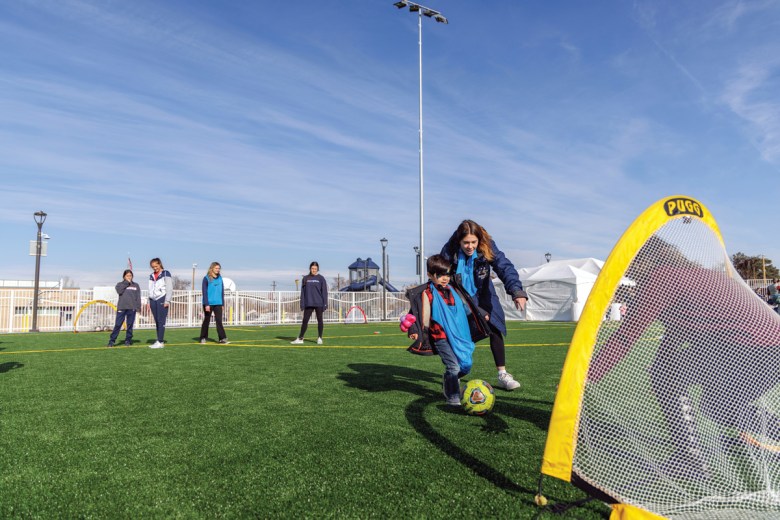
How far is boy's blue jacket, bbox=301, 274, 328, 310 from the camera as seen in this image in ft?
42.4

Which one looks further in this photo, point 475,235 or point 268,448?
point 475,235

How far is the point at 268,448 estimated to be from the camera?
3631mm

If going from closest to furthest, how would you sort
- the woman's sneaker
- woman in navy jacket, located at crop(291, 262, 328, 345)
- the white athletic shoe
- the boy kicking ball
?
the woman's sneaker < the boy kicking ball < the white athletic shoe < woman in navy jacket, located at crop(291, 262, 328, 345)

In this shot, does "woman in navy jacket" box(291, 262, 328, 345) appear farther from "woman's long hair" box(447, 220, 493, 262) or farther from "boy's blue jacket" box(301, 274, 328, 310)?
"woman's long hair" box(447, 220, 493, 262)

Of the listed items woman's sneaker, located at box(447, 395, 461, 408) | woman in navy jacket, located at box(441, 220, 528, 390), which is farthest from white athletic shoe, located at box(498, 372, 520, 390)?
woman's sneaker, located at box(447, 395, 461, 408)

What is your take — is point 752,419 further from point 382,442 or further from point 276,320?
point 276,320

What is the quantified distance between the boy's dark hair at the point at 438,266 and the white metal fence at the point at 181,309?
17142 mm

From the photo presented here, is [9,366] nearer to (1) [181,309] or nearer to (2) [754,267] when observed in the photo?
(1) [181,309]

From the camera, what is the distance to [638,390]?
254 cm

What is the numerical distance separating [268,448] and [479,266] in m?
2.95

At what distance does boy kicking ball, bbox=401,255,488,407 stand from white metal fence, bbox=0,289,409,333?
17138 millimetres

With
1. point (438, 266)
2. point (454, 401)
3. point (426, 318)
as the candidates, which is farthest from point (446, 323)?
point (454, 401)

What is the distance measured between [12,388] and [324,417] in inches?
170

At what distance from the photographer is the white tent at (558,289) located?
30.6 metres
